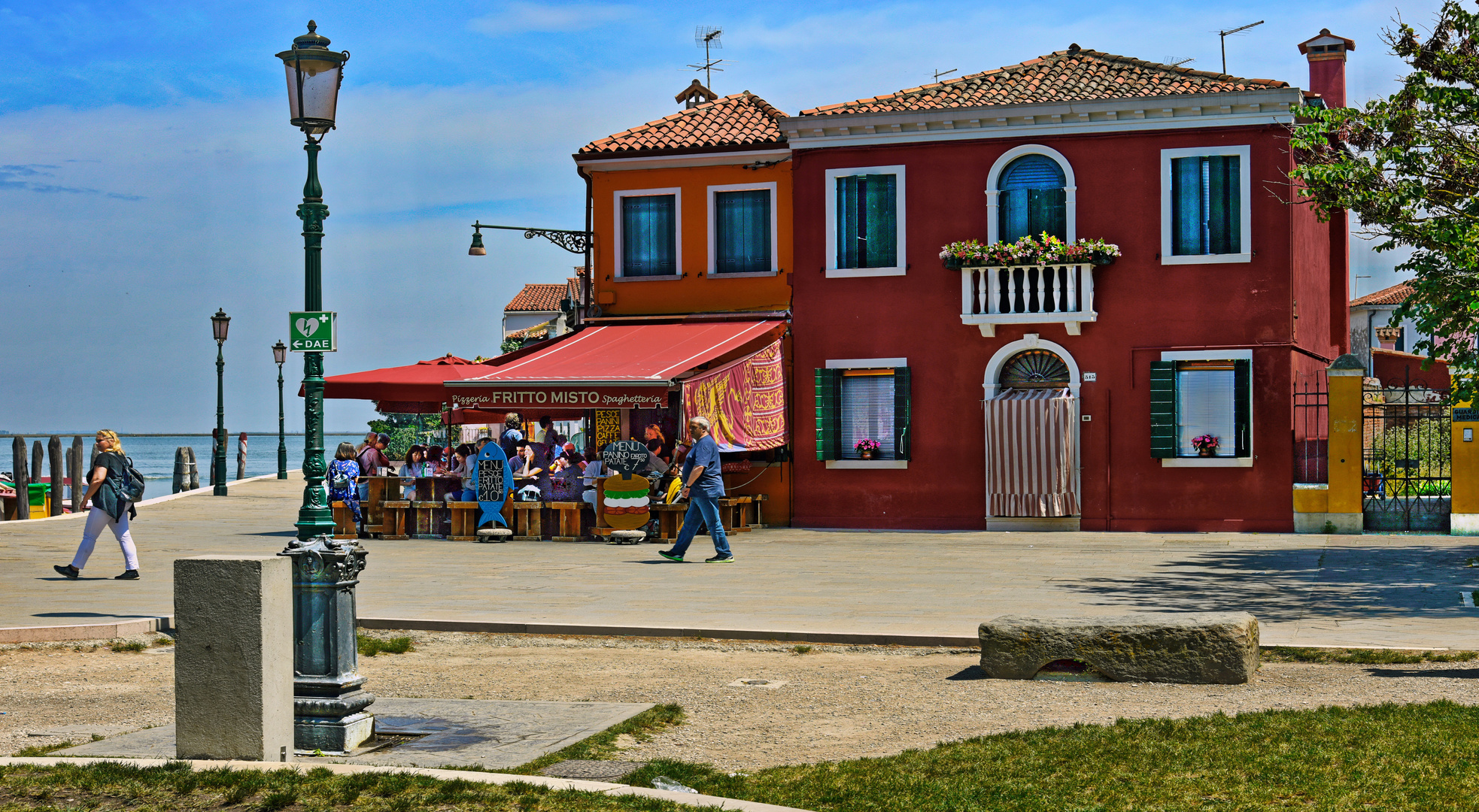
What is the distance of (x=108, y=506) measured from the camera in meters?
15.1

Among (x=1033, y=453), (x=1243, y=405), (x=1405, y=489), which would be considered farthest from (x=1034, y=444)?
(x=1405, y=489)

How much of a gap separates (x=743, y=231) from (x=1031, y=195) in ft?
15.6

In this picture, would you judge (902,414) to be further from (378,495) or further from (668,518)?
(378,495)

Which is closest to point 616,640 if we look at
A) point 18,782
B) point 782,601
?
point 782,601

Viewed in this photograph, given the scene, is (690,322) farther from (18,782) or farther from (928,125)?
(18,782)

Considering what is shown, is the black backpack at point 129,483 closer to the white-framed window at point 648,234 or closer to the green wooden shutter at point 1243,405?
the white-framed window at point 648,234

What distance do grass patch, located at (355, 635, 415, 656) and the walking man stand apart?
624cm

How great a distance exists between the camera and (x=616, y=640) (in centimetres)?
1122

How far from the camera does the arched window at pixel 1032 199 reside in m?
22.7

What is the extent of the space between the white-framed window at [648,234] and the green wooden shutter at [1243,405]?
355 inches

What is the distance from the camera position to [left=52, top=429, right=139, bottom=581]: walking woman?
49.6 feet

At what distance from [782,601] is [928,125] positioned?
1191 centimetres

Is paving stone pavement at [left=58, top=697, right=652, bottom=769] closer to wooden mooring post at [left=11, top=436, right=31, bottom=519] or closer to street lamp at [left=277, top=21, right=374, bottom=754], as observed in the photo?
street lamp at [left=277, top=21, right=374, bottom=754]

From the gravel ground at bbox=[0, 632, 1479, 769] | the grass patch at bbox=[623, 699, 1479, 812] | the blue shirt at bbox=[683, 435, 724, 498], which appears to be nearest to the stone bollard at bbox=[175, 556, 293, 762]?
the gravel ground at bbox=[0, 632, 1479, 769]
